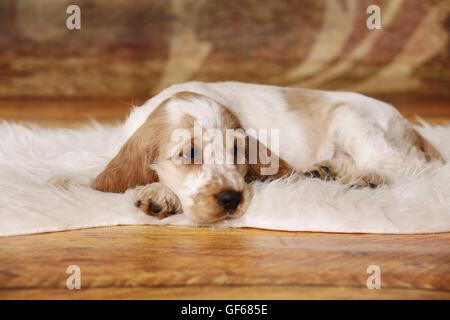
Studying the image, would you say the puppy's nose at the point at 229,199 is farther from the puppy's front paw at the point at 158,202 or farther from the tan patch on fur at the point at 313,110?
the tan patch on fur at the point at 313,110

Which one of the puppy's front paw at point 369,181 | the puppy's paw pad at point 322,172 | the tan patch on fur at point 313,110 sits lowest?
the puppy's front paw at point 369,181

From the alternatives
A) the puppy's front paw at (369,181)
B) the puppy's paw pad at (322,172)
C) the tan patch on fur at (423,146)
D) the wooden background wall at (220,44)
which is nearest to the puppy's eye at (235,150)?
the puppy's paw pad at (322,172)

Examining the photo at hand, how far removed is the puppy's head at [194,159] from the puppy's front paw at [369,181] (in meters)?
0.40

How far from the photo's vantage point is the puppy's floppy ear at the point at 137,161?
10.7 feet

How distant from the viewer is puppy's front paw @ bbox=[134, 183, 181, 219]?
10.5ft

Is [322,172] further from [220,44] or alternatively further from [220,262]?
[220,44]

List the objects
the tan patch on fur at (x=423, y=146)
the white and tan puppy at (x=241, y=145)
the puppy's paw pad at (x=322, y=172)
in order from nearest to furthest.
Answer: the white and tan puppy at (x=241, y=145) → the puppy's paw pad at (x=322, y=172) → the tan patch on fur at (x=423, y=146)

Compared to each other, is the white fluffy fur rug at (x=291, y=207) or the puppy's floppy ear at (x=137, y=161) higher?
the puppy's floppy ear at (x=137, y=161)

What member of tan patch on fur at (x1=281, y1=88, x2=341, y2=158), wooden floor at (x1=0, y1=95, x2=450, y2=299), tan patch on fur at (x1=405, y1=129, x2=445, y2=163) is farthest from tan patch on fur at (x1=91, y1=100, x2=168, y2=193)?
tan patch on fur at (x1=405, y1=129, x2=445, y2=163)

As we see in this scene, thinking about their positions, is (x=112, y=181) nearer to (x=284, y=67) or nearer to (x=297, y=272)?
(x=297, y=272)

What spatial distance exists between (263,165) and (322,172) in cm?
36

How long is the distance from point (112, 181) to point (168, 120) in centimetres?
42

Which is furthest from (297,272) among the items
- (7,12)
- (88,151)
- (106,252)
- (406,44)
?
(7,12)

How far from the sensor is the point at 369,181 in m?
3.54
